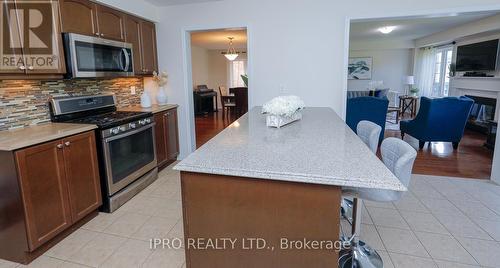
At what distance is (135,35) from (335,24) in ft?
8.06

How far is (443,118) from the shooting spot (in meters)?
4.50

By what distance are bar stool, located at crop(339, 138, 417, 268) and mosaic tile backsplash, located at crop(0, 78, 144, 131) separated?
263 cm

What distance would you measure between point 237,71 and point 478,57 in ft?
23.1

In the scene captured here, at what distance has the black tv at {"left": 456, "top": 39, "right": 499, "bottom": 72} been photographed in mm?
5504

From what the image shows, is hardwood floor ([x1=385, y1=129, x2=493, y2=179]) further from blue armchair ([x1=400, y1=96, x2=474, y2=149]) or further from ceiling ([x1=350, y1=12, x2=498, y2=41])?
ceiling ([x1=350, y1=12, x2=498, y2=41])

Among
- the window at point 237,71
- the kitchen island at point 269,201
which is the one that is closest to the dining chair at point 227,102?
the window at point 237,71

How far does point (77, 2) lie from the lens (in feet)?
8.54

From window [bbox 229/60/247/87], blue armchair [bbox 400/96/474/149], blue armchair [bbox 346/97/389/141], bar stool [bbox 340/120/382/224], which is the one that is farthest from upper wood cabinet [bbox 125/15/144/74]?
window [bbox 229/60/247/87]

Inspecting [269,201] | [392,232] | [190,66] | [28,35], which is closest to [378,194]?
[269,201]

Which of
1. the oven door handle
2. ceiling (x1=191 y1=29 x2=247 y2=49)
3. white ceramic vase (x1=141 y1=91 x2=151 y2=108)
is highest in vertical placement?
ceiling (x1=191 y1=29 x2=247 y2=49)

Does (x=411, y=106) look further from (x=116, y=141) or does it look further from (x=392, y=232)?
(x=116, y=141)

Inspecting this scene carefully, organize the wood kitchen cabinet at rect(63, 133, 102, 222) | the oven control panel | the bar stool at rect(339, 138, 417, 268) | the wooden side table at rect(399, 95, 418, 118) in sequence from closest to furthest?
the bar stool at rect(339, 138, 417, 268)
the wood kitchen cabinet at rect(63, 133, 102, 222)
the oven control panel
the wooden side table at rect(399, 95, 418, 118)

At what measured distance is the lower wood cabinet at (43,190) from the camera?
1.86 meters

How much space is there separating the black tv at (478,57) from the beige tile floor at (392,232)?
3800mm
